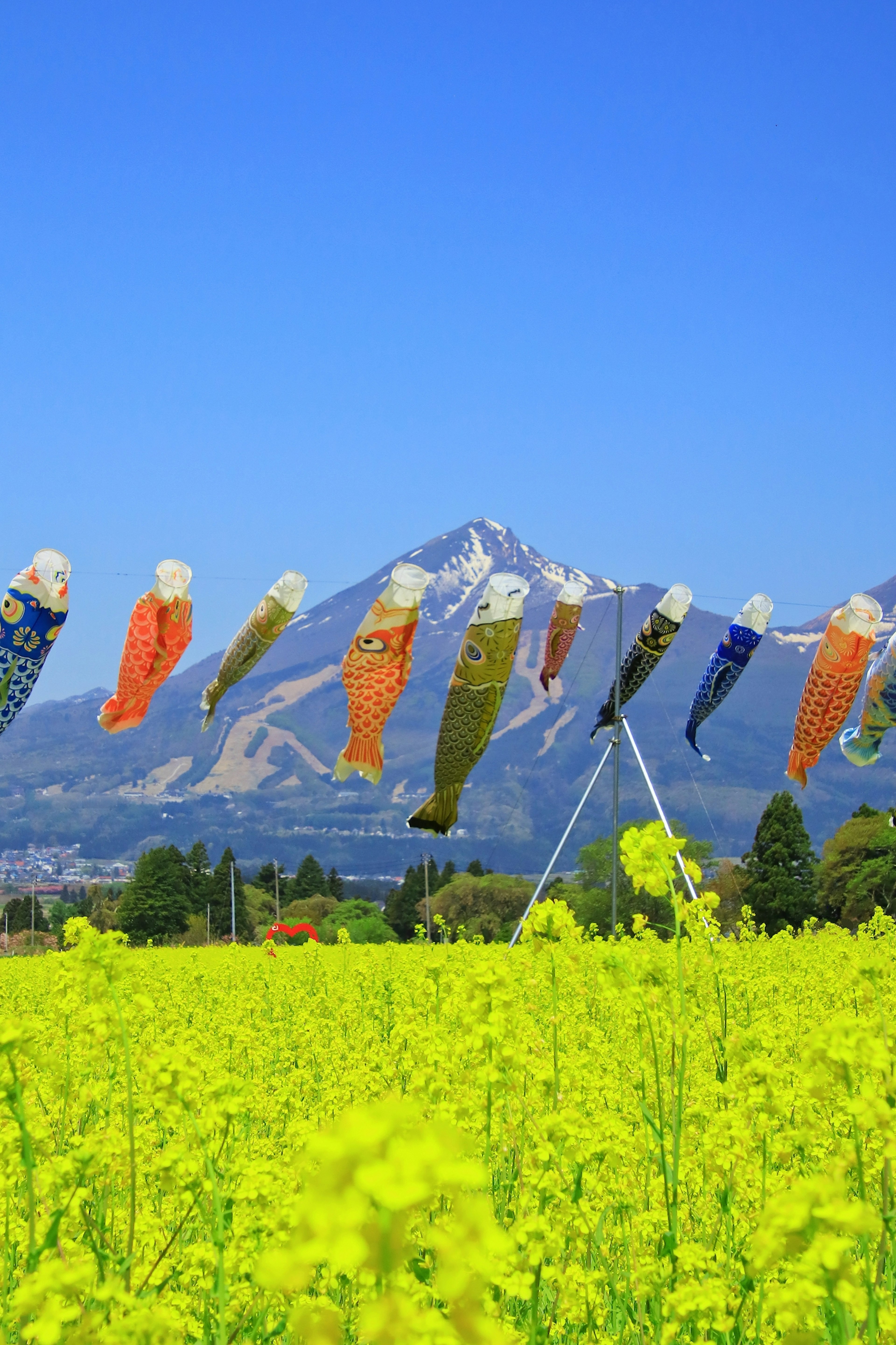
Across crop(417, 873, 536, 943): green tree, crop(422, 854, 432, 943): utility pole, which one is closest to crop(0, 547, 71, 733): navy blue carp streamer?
crop(422, 854, 432, 943): utility pole

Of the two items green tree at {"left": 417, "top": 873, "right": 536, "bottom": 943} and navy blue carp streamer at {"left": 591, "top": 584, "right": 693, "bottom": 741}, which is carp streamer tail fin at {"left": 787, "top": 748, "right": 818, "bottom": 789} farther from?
green tree at {"left": 417, "top": 873, "right": 536, "bottom": 943}

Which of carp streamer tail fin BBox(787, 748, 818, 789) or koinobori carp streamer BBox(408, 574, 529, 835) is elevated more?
koinobori carp streamer BBox(408, 574, 529, 835)

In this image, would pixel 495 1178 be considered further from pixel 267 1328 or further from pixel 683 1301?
pixel 683 1301

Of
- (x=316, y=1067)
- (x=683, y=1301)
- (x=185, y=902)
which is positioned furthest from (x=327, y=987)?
(x=185, y=902)

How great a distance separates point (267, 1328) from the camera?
9.12 feet

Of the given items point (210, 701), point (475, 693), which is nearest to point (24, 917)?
point (210, 701)

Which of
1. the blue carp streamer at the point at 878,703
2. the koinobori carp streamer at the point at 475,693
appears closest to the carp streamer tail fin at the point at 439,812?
the koinobori carp streamer at the point at 475,693

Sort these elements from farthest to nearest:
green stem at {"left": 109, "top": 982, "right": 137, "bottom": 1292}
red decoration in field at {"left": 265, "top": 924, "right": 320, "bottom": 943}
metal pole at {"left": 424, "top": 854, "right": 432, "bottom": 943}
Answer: metal pole at {"left": 424, "top": 854, "right": 432, "bottom": 943}, red decoration in field at {"left": 265, "top": 924, "right": 320, "bottom": 943}, green stem at {"left": 109, "top": 982, "right": 137, "bottom": 1292}

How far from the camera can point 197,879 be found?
50.5 m

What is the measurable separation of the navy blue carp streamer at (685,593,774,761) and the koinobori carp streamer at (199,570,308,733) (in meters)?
4.64

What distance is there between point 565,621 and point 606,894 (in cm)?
1881

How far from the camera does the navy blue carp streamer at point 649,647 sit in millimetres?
11633

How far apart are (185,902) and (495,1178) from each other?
144ft

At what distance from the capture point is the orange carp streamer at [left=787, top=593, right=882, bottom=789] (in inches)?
432
